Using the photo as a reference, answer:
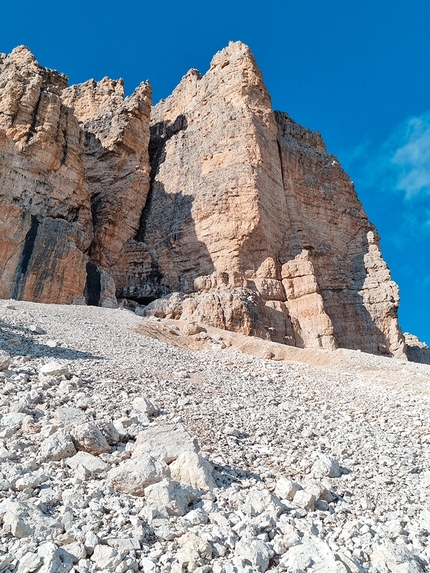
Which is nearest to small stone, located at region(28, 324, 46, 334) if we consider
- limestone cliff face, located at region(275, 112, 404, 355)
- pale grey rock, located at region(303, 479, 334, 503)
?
pale grey rock, located at region(303, 479, 334, 503)

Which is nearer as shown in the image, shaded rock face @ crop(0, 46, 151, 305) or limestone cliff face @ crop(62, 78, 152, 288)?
shaded rock face @ crop(0, 46, 151, 305)

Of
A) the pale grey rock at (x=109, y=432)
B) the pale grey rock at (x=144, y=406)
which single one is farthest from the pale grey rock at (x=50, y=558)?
the pale grey rock at (x=144, y=406)

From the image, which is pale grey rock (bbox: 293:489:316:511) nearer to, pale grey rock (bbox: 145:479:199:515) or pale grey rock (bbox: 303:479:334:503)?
pale grey rock (bbox: 303:479:334:503)

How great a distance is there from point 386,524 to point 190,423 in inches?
126

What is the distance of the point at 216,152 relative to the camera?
35.8 metres

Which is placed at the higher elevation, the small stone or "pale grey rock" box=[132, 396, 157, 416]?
the small stone

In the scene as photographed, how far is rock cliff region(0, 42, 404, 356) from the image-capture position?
87.6 feet

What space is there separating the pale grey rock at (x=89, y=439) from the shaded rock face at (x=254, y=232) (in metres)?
19.6

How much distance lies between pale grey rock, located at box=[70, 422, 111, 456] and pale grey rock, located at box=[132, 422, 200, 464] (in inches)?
15.1

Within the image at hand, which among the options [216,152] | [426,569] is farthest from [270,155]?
[426,569]

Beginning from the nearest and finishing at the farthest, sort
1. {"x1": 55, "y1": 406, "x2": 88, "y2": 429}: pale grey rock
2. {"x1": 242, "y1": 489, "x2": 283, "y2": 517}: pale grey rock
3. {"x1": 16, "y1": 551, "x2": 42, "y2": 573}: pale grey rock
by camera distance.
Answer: {"x1": 16, "y1": 551, "x2": 42, "y2": 573}: pale grey rock < {"x1": 242, "y1": 489, "x2": 283, "y2": 517}: pale grey rock < {"x1": 55, "y1": 406, "x2": 88, "y2": 429}: pale grey rock

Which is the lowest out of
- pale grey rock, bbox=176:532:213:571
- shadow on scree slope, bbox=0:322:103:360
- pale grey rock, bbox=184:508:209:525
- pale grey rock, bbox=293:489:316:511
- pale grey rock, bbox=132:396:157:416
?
pale grey rock, bbox=176:532:213:571

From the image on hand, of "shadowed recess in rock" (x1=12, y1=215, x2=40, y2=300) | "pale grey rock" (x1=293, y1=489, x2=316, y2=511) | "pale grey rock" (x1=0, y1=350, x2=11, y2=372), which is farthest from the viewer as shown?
"shadowed recess in rock" (x1=12, y1=215, x2=40, y2=300)

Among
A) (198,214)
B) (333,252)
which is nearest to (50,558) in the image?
(198,214)
